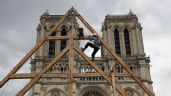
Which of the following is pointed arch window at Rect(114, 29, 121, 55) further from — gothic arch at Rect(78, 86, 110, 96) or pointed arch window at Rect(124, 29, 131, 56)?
gothic arch at Rect(78, 86, 110, 96)

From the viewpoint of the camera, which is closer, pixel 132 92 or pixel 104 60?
pixel 132 92

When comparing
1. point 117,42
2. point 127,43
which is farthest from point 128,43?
point 117,42

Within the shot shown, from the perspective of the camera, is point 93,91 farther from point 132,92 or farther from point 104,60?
point 132,92

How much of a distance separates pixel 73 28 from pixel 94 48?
95.4 feet

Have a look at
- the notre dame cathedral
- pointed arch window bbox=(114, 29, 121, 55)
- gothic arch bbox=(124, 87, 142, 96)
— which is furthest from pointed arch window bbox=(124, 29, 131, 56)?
gothic arch bbox=(124, 87, 142, 96)

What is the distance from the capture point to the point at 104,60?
4081 cm

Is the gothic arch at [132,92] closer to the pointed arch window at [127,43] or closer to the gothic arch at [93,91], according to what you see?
the gothic arch at [93,91]

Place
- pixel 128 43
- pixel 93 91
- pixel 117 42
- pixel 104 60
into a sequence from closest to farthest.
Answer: pixel 93 91
pixel 104 60
pixel 128 43
pixel 117 42

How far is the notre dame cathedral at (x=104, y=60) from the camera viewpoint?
1524 inches

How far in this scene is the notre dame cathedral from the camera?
1524 inches

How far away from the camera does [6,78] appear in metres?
13.0

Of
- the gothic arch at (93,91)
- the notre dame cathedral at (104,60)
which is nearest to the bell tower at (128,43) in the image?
the notre dame cathedral at (104,60)

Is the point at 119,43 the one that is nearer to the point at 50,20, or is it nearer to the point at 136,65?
the point at 136,65

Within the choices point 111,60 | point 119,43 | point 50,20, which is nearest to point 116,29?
point 119,43
